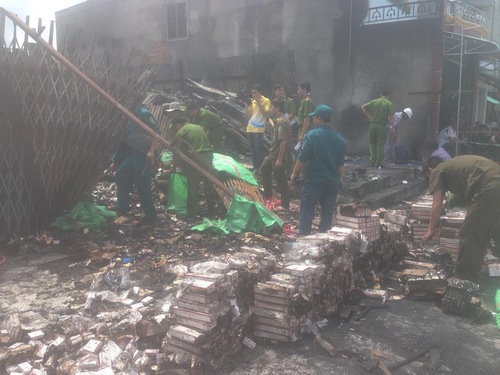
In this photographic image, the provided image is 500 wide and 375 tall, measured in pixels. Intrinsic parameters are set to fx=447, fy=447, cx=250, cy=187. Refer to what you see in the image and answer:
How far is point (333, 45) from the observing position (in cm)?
1369

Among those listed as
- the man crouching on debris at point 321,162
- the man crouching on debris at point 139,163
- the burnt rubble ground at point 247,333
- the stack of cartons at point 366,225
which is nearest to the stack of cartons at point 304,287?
the burnt rubble ground at point 247,333

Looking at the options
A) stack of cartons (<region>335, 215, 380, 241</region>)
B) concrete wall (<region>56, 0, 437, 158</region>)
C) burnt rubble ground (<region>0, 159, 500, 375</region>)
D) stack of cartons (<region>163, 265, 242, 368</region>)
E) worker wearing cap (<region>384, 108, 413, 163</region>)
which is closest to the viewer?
stack of cartons (<region>163, 265, 242, 368</region>)

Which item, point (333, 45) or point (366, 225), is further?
point (333, 45)

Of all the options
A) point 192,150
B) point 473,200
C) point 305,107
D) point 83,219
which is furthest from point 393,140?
point 83,219

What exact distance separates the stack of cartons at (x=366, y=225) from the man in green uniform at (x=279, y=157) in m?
2.11

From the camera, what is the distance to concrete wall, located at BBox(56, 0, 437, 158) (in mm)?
12375

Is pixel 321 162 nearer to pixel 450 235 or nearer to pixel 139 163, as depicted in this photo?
pixel 450 235

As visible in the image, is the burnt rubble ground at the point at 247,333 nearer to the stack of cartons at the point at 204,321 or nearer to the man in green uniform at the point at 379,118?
the stack of cartons at the point at 204,321

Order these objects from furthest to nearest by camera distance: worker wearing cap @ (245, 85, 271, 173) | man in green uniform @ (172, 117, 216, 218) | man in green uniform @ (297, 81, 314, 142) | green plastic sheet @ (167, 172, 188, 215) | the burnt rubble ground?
worker wearing cap @ (245, 85, 271, 173) < man in green uniform @ (297, 81, 314, 142) < green plastic sheet @ (167, 172, 188, 215) < man in green uniform @ (172, 117, 216, 218) < the burnt rubble ground

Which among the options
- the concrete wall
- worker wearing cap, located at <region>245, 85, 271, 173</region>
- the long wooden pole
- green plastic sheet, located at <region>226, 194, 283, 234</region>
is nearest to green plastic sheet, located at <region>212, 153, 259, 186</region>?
the long wooden pole

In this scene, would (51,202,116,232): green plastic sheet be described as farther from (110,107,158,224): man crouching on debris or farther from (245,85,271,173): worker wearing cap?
(245,85,271,173): worker wearing cap

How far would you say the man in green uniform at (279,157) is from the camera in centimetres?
750

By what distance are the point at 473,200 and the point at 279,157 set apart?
129 inches

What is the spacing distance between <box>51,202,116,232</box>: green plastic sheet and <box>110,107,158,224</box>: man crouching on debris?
47 centimetres
